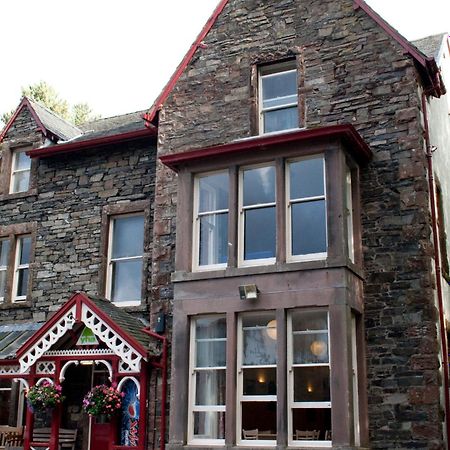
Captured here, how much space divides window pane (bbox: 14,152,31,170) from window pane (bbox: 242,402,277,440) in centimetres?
986

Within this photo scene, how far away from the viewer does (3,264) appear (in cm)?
1845

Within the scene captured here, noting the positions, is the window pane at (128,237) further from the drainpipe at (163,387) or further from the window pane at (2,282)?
the window pane at (2,282)

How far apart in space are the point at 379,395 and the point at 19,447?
25.8 ft

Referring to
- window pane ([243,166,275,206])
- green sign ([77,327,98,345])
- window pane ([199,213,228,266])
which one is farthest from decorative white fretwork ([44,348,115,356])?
window pane ([243,166,275,206])

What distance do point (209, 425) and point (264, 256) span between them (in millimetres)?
3253

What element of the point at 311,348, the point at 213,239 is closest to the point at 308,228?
the point at 213,239

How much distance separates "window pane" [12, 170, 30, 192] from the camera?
61.9 ft

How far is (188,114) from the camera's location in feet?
51.5

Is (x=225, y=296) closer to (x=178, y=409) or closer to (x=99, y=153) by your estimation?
(x=178, y=409)

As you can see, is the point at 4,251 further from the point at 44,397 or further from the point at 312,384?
the point at 312,384

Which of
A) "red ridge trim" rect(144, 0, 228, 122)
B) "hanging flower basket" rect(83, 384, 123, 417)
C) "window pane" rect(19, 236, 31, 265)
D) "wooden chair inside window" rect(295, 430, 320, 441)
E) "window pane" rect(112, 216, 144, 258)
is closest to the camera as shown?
"wooden chair inside window" rect(295, 430, 320, 441)

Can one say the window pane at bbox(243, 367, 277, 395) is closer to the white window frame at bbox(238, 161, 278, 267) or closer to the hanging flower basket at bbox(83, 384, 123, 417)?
the white window frame at bbox(238, 161, 278, 267)

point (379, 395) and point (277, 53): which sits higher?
point (277, 53)

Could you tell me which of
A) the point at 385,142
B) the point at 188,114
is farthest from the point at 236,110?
the point at 385,142
